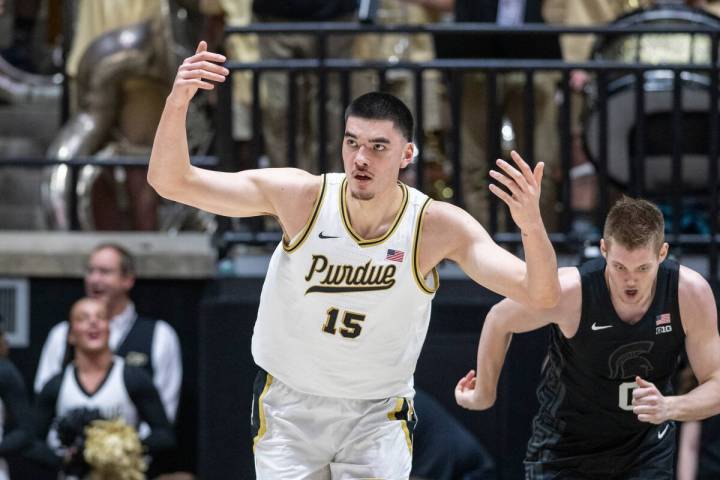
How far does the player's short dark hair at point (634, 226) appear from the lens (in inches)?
229

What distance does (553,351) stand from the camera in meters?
6.38

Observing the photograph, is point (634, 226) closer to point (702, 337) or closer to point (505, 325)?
point (702, 337)

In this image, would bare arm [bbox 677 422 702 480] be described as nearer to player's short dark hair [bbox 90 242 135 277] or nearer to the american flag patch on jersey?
the american flag patch on jersey

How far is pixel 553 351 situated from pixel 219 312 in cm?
292

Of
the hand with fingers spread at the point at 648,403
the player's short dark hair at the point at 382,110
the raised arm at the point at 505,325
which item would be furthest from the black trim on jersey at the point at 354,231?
the hand with fingers spread at the point at 648,403

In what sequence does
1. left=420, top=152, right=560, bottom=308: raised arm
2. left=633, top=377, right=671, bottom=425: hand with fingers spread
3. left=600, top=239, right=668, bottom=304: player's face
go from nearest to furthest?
left=420, top=152, right=560, bottom=308: raised arm
left=633, top=377, right=671, bottom=425: hand with fingers spread
left=600, top=239, right=668, bottom=304: player's face

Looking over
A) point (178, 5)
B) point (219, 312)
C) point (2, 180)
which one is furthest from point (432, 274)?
point (2, 180)

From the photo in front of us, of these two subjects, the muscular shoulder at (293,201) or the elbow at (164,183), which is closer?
the elbow at (164,183)

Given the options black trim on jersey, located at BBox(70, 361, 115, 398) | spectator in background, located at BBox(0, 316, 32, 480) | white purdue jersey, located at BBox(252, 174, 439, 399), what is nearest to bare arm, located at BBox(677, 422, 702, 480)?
white purdue jersey, located at BBox(252, 174, 439, 399)

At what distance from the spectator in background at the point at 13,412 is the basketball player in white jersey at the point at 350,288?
315cm

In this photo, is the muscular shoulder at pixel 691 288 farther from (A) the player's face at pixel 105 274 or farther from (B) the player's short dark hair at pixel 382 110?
(A) the player's face at pixel 105 274

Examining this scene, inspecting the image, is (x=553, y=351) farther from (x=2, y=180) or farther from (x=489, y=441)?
(x=2, y=180)

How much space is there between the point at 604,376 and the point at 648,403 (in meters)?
0.60

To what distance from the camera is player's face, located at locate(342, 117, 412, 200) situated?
18.9 ft
